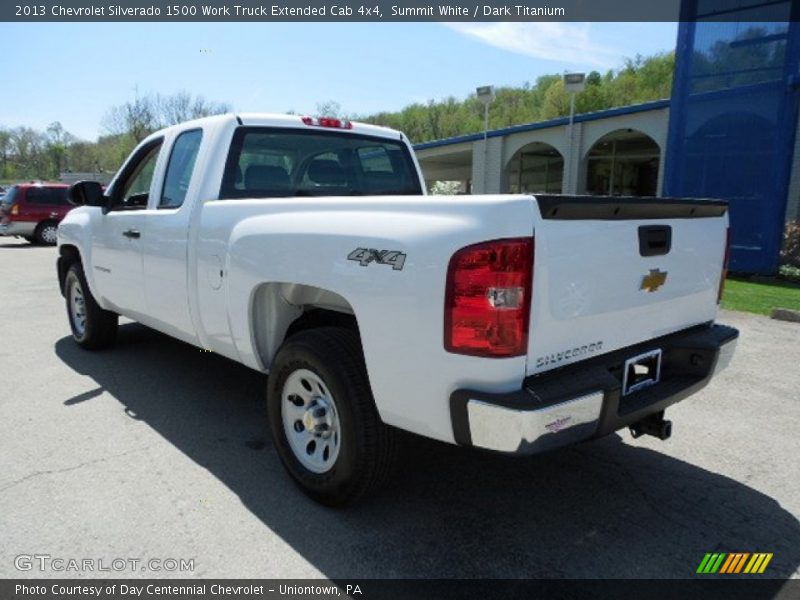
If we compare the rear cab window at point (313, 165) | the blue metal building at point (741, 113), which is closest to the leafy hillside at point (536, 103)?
the blue metal building at point (741, 113)

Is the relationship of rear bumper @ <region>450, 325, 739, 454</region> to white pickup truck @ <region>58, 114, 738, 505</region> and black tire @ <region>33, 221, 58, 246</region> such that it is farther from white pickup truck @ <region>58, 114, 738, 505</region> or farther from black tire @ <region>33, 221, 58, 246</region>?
black tire @ <region>33, 221, 58, 246</region>

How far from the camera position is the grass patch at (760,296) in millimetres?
8205

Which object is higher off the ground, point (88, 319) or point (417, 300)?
point (417, 300)

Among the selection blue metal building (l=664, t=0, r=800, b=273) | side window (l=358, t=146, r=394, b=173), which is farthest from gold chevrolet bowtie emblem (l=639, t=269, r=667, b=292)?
blue metal building (l=664, t=0, r=800, b=273)

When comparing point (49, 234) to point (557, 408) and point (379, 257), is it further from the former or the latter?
point (557, 408)

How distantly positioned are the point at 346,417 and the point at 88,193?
3333 millimetres

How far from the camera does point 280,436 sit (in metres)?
3.11

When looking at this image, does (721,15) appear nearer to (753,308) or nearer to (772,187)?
(772,187)

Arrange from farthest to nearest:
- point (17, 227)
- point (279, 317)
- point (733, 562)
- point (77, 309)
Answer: point (17, 227) → point (77, 309) → point (279, 317) → point (733, 562)

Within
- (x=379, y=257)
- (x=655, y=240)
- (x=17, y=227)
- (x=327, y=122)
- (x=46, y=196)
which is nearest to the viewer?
(x=379, y=257)

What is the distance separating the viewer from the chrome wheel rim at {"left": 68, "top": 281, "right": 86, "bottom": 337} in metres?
5.61

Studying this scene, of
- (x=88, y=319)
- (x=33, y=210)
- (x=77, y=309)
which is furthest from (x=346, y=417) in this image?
(x=33, y=210)

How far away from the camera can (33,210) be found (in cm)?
1739

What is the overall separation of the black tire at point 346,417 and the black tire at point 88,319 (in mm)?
3319
